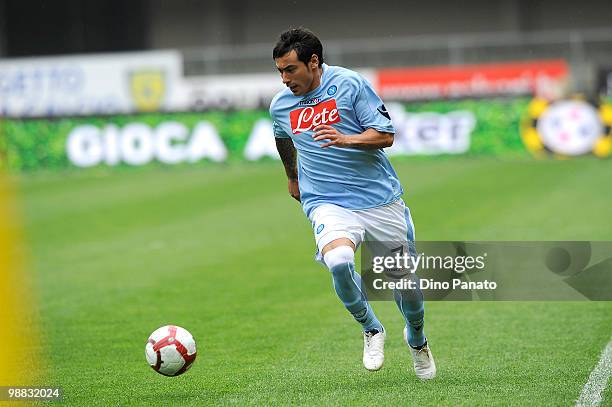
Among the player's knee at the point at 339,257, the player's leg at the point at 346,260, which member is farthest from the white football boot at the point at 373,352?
the player's knee at the point at 339,257

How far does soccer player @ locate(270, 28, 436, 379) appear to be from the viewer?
646 cm

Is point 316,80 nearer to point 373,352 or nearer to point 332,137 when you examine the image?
point 332,137

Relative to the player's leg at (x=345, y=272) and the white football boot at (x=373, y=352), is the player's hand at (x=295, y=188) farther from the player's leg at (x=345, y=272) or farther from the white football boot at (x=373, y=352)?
the white football boot at (x=373, y=352)

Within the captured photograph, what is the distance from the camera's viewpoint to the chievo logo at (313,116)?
6.59m

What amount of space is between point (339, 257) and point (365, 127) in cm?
78

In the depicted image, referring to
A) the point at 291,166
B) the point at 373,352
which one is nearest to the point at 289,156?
the point at 291,166

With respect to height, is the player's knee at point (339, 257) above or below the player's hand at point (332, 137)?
below

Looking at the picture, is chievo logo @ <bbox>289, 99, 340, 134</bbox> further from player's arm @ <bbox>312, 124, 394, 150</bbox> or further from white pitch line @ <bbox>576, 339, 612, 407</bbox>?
white pitch line @ <bbox>576, 339, 612, 407</bbox>

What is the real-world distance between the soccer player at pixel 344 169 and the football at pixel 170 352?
3.16 ft

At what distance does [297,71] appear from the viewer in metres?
6.49

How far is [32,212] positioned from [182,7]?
2194 cm

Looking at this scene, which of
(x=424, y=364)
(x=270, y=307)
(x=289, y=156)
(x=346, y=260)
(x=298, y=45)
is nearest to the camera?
(x=346, y=260)

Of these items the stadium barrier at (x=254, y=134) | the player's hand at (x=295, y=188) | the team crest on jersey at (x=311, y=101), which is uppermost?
the team crest on jersey at (x=311, y=101)

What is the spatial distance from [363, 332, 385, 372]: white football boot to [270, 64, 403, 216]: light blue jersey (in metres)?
0.81
